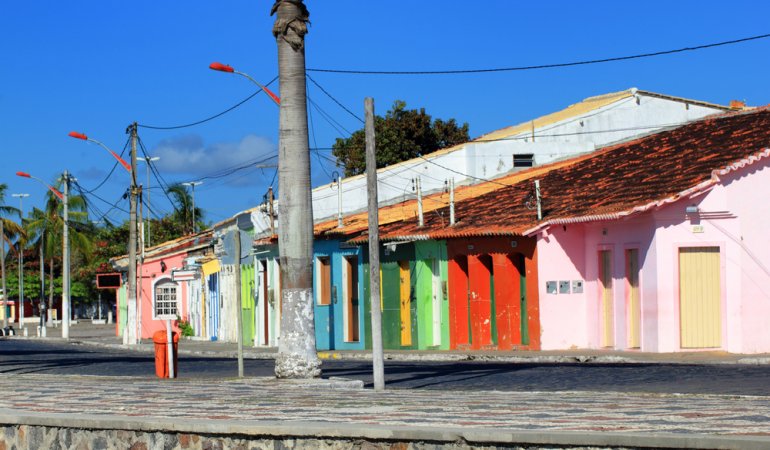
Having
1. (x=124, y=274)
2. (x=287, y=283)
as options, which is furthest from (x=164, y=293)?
(x=287, y=283)

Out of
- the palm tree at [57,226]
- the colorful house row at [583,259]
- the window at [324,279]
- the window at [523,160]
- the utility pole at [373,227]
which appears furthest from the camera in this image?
the palm tree at [57,226]

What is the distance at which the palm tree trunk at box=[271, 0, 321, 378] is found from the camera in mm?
18750

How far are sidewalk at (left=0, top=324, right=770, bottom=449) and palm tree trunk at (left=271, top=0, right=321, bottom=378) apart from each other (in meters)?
1.69

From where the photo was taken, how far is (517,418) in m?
10.2

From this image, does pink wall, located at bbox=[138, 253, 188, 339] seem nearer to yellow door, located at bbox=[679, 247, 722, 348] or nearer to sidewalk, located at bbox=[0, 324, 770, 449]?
yellow door, located at bbox=[679, 247, 722, 348]

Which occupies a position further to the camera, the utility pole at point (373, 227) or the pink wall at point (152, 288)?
the pink wall at point (152, 288)

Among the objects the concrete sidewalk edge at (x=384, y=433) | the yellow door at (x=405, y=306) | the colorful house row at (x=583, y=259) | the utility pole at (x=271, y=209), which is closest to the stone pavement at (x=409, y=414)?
the concrete sidewalk edge at (x=384, y=433)

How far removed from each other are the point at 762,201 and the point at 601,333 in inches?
192

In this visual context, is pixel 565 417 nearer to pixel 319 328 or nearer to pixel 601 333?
pixel 601 333

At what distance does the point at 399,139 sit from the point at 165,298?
12926 mm

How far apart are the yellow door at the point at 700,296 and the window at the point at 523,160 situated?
1749 centimetres

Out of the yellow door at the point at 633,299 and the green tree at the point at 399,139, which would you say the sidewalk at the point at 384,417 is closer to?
the yellow door at the point at 633,299

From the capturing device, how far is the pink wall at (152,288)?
57.9 meters

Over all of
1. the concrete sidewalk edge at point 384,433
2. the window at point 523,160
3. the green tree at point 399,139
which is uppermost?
the green tree at point 399,139
